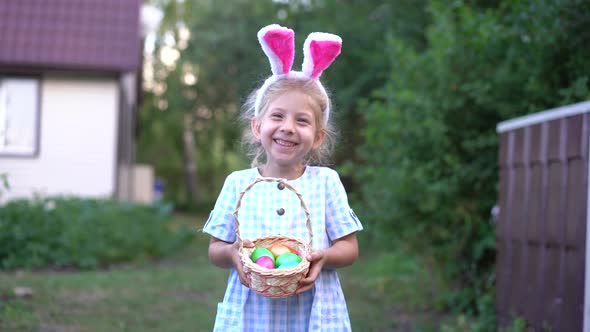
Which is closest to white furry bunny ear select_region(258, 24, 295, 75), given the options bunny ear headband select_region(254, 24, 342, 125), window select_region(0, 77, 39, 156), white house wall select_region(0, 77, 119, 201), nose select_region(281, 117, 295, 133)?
bunny ear headband select_region(254, 24, 342, 125)

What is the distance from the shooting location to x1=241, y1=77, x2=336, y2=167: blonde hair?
273cm

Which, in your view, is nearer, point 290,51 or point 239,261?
point 239,261

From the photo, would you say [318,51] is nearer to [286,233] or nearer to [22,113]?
[286,233]

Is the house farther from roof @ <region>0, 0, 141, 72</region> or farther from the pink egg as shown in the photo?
the pink egg

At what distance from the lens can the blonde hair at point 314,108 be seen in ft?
8.95

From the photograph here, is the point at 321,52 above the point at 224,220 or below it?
above

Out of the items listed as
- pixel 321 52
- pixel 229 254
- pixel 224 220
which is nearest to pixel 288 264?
pixel 229 254

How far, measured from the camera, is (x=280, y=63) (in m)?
2.75

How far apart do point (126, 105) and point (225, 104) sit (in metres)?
8.52

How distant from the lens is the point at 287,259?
247 centimetres

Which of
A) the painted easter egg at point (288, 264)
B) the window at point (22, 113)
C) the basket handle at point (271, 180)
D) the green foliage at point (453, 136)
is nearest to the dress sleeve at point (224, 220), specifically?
the basket handle at point (271, 180)

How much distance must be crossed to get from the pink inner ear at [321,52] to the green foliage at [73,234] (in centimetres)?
696

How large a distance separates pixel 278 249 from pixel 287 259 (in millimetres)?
81

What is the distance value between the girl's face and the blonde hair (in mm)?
30
